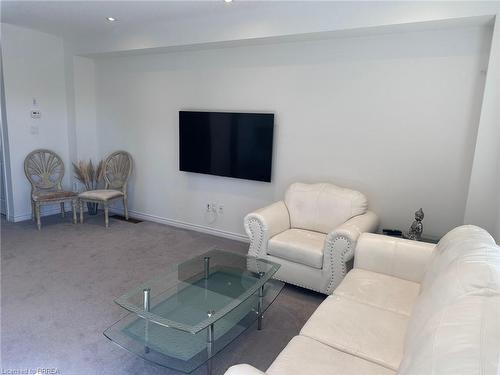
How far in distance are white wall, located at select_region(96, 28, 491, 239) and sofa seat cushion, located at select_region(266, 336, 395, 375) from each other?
2.13 metres

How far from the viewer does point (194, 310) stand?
218 centimetres

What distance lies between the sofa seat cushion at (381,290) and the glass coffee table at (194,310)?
23.1 inches

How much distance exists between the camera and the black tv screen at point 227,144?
387cm

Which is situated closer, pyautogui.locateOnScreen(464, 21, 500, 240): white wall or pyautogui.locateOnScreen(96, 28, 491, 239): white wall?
pyautogui.locateOnScreen(464, 21, 500, 240): white wall

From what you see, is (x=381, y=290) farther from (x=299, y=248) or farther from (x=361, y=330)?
(x=299, y=248)

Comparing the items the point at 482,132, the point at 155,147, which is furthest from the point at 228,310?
the point at 155,147

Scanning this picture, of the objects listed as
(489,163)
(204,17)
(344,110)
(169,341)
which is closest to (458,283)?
(169,341)

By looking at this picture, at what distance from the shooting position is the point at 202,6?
340cm

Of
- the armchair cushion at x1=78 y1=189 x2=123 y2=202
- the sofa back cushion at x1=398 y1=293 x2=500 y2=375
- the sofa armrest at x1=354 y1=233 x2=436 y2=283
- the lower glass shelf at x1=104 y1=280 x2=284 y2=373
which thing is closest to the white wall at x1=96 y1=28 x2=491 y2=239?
the armchair cushion at x1=78 y1=189 x2=123 y2=202

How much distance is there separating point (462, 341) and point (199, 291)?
5.80ft

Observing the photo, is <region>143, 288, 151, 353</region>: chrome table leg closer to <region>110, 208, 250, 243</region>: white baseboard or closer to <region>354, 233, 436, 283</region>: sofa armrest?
<region>354, 233, 436, 283</region>: sofa armrest

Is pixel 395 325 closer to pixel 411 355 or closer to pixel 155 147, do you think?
pixel 411 355

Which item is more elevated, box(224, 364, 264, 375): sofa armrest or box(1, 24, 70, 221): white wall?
box(1, 24, 70, 221): white wall

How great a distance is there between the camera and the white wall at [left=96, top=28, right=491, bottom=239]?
3049mm
